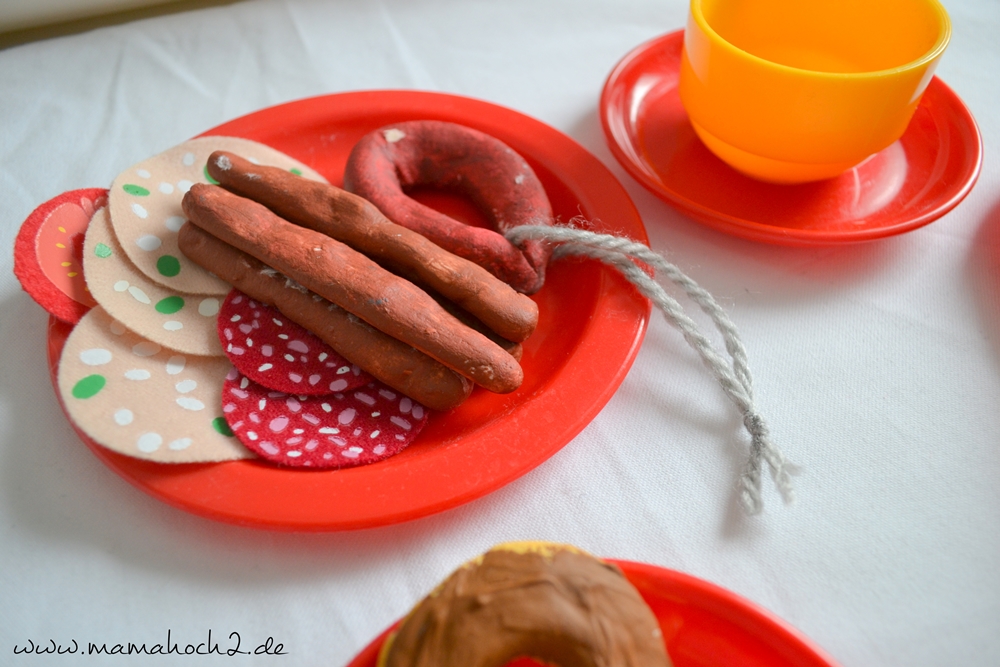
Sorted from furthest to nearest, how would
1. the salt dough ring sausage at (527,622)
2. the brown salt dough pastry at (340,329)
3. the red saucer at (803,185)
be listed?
the red saucer at (803,185)
the brown salt dough pastry at (340,329)
the salt dough ring sausage at (527,622)

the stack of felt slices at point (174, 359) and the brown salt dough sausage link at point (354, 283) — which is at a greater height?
the brown salt dough sausage link at point (354, 283)

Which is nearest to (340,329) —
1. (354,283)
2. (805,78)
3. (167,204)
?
(354,283)

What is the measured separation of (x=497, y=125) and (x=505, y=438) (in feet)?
1.52

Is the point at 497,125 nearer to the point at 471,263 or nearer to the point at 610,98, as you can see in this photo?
the point at 610,98

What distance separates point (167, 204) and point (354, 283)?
26cm

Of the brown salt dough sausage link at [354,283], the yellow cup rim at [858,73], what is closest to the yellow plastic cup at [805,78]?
the yellow cup rim at [858,73]

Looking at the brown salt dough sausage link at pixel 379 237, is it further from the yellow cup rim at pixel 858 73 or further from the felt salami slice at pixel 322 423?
the yellow cup rim at pixel 858 73

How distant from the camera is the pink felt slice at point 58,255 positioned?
650 mm

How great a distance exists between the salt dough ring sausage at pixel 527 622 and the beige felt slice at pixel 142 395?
250mm

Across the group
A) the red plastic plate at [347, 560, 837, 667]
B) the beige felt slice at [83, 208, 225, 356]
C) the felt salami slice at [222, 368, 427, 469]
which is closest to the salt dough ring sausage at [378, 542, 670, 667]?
the red plastic plate at [347, 560, 837, 667]

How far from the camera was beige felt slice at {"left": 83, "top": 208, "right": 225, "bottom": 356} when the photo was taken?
65cm

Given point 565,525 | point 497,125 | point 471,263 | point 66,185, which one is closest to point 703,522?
point 565,525

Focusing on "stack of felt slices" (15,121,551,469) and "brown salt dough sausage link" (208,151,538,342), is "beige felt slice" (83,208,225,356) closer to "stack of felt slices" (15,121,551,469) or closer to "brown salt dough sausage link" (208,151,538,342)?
"stack of felt slices" (15,121,551,469)

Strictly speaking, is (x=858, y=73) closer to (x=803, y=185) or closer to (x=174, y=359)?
(x=803, y=185)
